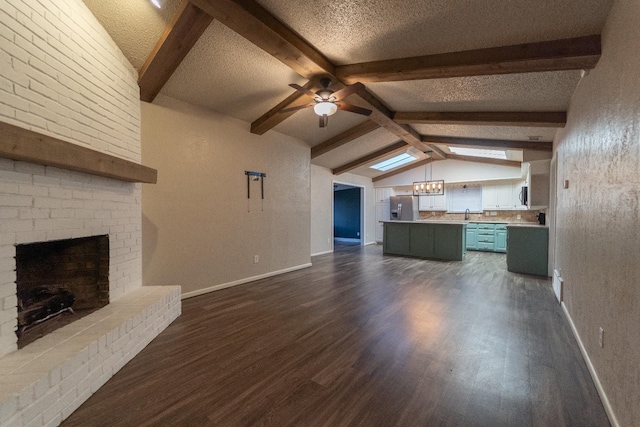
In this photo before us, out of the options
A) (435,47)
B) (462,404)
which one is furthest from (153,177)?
(462,404)

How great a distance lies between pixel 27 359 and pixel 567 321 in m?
4.56

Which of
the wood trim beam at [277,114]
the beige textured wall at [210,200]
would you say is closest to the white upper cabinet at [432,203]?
the beige textured wall at [210,200]

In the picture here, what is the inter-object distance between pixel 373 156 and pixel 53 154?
6533 mm

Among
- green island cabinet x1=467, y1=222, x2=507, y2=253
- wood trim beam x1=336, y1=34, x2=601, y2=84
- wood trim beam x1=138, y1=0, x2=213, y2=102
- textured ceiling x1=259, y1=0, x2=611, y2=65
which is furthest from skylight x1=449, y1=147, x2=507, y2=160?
wood trim beam x1=138, y1=0, x2=213, y2=102

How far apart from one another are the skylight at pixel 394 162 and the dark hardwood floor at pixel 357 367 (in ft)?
17.6

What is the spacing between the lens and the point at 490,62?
244 cm

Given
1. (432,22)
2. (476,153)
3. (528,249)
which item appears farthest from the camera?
(476,153)

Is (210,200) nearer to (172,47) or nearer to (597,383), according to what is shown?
A: (172,47)

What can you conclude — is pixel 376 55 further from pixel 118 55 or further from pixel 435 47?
pixel 118 55

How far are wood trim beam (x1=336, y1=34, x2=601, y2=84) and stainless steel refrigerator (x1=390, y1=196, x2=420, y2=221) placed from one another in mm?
6417

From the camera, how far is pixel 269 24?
2383 millimetres

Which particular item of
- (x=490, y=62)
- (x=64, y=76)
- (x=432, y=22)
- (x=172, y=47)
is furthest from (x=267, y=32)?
(x=490, y=62)

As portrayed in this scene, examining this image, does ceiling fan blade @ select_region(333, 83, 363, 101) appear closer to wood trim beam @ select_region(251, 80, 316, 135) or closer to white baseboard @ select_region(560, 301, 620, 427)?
wood trim beam @ select_region(251, 80, 316, 135)

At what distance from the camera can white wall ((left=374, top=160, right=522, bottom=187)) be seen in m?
7.61
